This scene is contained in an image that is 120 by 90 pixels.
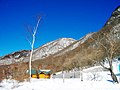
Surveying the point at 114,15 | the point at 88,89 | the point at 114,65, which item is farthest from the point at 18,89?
the point at 114,15

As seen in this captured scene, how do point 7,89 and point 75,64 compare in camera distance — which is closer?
point 7,89

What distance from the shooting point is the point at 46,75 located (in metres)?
54.1

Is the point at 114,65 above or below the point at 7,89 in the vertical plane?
above

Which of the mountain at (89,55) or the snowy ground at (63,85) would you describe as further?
the mountain at (89,55)

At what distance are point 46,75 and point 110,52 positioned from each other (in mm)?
26951

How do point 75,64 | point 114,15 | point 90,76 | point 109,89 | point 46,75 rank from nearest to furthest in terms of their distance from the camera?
point 109,89 → point 90,76 → point 46,75 → point 75,64 → point 114,15

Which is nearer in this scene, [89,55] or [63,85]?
[63,85]

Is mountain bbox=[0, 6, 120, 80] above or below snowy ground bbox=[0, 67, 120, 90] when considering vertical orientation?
above

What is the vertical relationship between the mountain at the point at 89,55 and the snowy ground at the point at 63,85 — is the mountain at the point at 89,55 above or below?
above

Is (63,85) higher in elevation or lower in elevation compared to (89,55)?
lower

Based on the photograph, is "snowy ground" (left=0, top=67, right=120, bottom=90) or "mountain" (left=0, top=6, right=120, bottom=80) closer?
"snowy ground" (left=0, top=67, right=120, bottom=90)

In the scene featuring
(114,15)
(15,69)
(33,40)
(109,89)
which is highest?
(114,15)

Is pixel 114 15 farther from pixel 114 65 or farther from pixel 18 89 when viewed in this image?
pixel 18 89

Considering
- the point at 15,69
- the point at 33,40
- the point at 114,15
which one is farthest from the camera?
the point at 114,15
